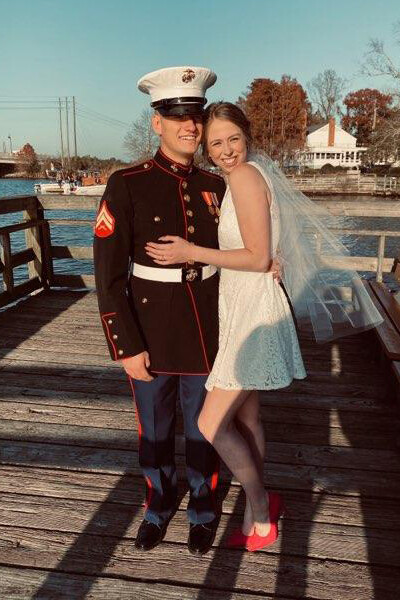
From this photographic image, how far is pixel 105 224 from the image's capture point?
1.85 meters

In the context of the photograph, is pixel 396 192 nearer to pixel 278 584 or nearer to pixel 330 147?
pixel 330 147

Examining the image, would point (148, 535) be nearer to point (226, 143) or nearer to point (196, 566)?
point (196, 566)

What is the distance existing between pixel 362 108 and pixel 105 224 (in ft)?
282

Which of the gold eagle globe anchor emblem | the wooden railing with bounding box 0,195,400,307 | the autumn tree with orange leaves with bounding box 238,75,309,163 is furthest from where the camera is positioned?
the autumn tree with orange leaves with bounding box 238,75,309,163

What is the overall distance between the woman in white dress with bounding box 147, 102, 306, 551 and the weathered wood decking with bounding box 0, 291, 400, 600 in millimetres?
407

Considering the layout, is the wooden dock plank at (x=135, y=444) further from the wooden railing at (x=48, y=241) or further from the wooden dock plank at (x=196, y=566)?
the wooden railing at (x=48, y=241)

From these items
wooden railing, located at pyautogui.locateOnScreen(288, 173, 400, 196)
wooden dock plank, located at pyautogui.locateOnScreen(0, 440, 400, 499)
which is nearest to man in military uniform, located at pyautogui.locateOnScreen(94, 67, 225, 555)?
wooden dock plank, located at pyautogui.locateOnScreen(0, 440, 400, 499)

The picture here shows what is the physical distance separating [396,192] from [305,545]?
4496 centimetres

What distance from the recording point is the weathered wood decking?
1.87m

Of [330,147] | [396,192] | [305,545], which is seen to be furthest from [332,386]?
[330,147]

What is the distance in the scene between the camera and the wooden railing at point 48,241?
16.7 feet

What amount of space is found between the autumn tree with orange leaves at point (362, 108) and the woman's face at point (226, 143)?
260 feet

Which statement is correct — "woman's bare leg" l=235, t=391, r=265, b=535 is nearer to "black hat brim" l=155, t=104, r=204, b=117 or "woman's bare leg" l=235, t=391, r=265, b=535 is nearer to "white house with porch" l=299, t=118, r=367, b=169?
"black hat brim" l=155, t=104, r=204, b=117

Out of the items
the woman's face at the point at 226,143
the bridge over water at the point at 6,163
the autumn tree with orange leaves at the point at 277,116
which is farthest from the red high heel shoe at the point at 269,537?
the bridge over water at the point at 6,163
